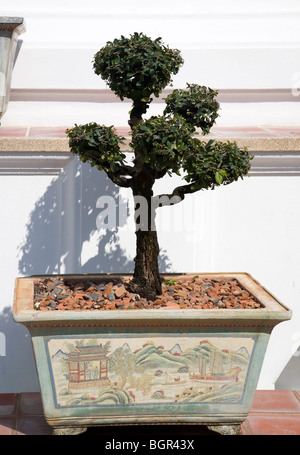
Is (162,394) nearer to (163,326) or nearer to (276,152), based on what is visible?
(163,326)

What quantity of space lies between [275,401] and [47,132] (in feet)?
5.07

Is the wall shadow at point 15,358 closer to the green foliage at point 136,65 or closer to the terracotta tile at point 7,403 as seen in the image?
the terracotta tile at point 7,403

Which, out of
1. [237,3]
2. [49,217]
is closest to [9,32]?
[49,217]

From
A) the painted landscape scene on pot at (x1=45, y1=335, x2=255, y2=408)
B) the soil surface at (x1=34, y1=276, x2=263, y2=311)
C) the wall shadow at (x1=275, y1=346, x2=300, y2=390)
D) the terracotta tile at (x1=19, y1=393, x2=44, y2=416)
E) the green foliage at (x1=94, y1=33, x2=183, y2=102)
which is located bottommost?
the terracotta tile at (x1=19, y1=393, x2=44, y2=416)

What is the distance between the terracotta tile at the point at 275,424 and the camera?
287cm

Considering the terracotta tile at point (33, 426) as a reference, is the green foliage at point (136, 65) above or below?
above

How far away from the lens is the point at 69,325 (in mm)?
2490

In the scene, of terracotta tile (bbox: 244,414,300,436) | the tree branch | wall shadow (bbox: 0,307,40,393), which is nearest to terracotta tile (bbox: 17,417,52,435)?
wall shadow (bbox: 0,307,40,393)

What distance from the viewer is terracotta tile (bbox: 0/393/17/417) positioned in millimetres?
3010

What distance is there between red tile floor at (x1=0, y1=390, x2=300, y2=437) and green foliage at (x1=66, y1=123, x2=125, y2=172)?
3.23ft

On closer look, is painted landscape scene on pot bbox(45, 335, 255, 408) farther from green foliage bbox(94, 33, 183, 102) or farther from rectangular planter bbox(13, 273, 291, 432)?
green foliage bbox(94, 33, 183, 102)

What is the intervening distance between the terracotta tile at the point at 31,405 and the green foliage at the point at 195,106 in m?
1.27

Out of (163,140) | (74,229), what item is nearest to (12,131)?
(74,229)

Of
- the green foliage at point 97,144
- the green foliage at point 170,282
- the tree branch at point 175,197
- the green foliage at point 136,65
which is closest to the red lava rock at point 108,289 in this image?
the green foliage at point 170,282
